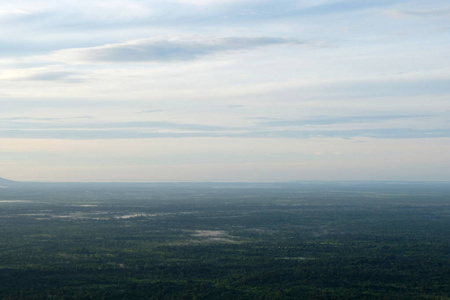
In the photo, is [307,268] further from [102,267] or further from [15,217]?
[15,217]

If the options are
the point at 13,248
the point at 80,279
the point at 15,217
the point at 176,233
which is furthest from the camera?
the point at 15,217

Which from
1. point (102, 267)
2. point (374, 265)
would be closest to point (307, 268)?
point (374, 265)

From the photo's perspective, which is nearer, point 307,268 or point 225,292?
point 225,292

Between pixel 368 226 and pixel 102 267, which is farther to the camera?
pixel 368 226

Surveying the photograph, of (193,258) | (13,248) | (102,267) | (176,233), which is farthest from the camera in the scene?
(176,233)

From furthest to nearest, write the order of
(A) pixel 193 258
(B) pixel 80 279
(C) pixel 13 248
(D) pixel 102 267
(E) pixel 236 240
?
(E) pixel 236 240
(C) pixel 13 248
(A) pixel 193 258
(D) pixel 102 267
(B) pixel 80 279

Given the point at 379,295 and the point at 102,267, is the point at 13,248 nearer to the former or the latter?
the point at 102,267

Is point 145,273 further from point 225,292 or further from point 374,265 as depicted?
point 374,265

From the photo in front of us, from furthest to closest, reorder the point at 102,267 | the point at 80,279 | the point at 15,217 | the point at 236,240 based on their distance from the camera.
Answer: the point at 15,217 → the point at 236,240 → the point at 102,267 → the point at 80,279

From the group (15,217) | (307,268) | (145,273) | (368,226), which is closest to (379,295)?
(307,268)
